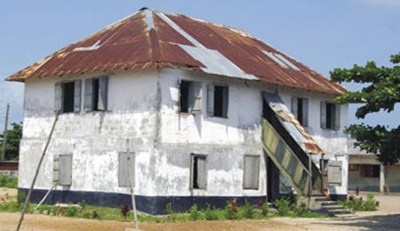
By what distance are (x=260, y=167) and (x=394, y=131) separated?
7231 mm

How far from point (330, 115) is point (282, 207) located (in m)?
7.28

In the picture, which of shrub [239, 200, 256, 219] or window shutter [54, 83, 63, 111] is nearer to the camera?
shrub [239, 200, 256, 219]

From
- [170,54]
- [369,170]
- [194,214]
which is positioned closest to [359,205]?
[194,214]

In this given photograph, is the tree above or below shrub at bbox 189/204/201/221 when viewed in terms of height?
above

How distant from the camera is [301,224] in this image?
72.5 ft

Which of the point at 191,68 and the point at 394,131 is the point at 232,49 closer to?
the point at 191,68

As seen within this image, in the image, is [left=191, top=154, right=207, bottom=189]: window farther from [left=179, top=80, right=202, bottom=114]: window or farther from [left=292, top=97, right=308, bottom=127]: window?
[left=292, top=97, right=308, bottom=127]: window

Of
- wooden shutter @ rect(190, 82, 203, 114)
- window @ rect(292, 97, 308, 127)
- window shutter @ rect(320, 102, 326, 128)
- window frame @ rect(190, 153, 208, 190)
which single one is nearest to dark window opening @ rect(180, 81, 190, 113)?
wooden shutter @ rect(190, 82, 203, 114)

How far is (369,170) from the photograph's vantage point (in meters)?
48.8

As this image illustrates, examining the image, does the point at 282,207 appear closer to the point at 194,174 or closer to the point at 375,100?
the point at 194,174

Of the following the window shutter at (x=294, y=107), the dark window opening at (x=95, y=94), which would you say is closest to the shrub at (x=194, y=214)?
the dark window opening at (x=95, y=94)

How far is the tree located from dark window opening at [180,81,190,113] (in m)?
5.25

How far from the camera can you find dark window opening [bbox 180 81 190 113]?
957 inches

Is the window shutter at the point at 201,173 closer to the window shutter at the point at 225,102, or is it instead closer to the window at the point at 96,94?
the window shutter at the point at 225,102
